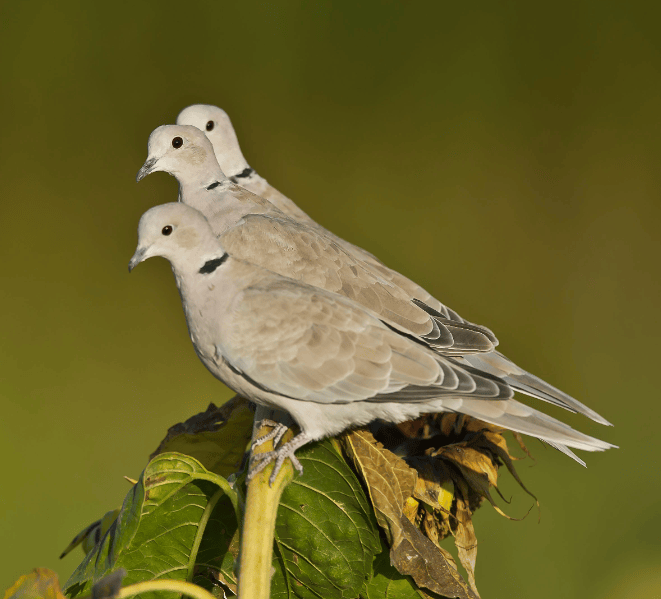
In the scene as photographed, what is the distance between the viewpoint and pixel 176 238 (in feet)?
2.93

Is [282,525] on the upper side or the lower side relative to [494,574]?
lower

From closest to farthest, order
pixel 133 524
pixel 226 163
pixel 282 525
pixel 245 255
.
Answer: pixel 133 524
pixel 282 525
pixel 245 255
pixel 226 163

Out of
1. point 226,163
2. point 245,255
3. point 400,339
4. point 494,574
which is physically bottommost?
point 494,574

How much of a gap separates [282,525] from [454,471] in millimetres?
219

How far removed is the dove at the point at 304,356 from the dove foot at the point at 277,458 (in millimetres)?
45

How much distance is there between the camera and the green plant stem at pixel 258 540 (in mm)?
591

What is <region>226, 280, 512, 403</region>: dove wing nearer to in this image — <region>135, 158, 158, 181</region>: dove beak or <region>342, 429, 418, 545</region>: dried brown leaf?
<region>342, 429, 418, 545</region>: dried brown leaf

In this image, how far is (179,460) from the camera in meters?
0.70

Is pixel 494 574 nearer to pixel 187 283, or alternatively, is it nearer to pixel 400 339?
pixel 400 339

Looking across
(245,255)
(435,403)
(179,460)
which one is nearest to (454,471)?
(435,403)

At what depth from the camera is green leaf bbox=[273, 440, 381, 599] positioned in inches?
30.5

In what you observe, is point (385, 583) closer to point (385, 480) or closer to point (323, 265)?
point (385, 480)

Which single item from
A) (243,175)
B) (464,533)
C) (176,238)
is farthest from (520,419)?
(243,175)

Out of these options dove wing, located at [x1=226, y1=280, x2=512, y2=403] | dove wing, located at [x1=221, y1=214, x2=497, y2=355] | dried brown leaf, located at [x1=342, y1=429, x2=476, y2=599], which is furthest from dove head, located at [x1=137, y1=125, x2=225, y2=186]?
dried brown leaf, located at [x1=342, y1=429, x2=476, y2=599]
